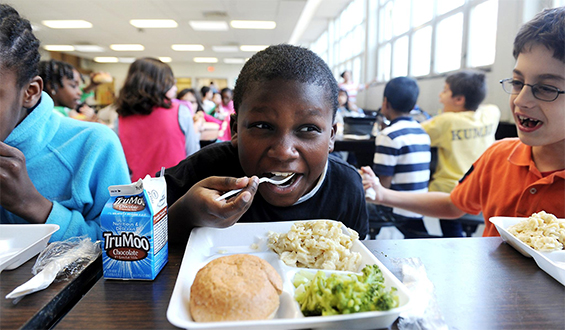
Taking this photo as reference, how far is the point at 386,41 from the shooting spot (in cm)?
833

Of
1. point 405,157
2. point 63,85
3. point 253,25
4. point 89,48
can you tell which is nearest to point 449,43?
point 405,157

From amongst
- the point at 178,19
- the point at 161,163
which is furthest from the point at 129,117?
the point at 178,19

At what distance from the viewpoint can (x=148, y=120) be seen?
267 cm

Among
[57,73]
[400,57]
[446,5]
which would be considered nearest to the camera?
[57,73]

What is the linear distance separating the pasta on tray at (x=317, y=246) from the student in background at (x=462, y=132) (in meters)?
2.21

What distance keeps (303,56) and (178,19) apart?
6.49m

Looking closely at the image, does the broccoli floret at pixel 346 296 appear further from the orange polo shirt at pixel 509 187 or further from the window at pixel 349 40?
the window at pixel 349 40

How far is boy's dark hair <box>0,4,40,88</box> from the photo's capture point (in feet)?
2.85

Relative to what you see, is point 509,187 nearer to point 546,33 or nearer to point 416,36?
point 546,33

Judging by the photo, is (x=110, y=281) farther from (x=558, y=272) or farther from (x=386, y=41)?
(x=386, y=41)

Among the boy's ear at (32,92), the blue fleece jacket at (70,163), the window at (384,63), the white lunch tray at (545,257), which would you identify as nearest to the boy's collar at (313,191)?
the white lunch tray at (545,257)

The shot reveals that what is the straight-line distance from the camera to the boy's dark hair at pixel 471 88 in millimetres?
2943

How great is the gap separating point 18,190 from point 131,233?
1.32 ft

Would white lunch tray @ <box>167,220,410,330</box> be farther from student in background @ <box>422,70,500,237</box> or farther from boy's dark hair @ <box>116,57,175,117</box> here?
student in background @ <box>422,70,500,237</box>
